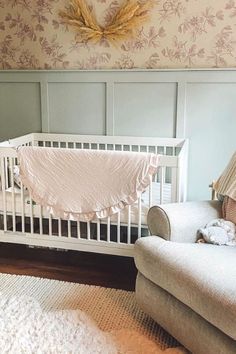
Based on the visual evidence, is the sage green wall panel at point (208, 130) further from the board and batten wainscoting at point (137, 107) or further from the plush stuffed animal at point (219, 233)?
the plush stuffed animal at point (219, 233)

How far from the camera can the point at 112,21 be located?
297 centimetres

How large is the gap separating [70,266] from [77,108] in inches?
48.9

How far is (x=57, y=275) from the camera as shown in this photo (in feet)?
8.38

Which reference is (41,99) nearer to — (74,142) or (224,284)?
(74,142)

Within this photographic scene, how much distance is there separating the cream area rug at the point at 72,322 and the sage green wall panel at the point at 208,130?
111 centimetres

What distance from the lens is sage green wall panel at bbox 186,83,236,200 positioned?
9.45 feet

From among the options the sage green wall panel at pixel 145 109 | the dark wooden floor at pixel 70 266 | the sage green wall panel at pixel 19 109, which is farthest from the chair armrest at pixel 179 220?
the sage green wall panel at pixel 19 109

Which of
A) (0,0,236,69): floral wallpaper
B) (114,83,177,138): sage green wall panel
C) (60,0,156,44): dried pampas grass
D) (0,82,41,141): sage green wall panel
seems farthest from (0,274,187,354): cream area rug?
(60,0,156,44): dried pampas grass

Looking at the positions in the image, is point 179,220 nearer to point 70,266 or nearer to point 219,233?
point 219,233

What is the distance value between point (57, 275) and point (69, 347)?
0.77m

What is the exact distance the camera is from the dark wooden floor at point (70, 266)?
8.25 feet

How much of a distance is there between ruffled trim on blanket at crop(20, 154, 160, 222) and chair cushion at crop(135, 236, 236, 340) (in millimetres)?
363

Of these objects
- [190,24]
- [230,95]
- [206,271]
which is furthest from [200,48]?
[206,271]

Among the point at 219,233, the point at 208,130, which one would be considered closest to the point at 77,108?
the point at 208,130
